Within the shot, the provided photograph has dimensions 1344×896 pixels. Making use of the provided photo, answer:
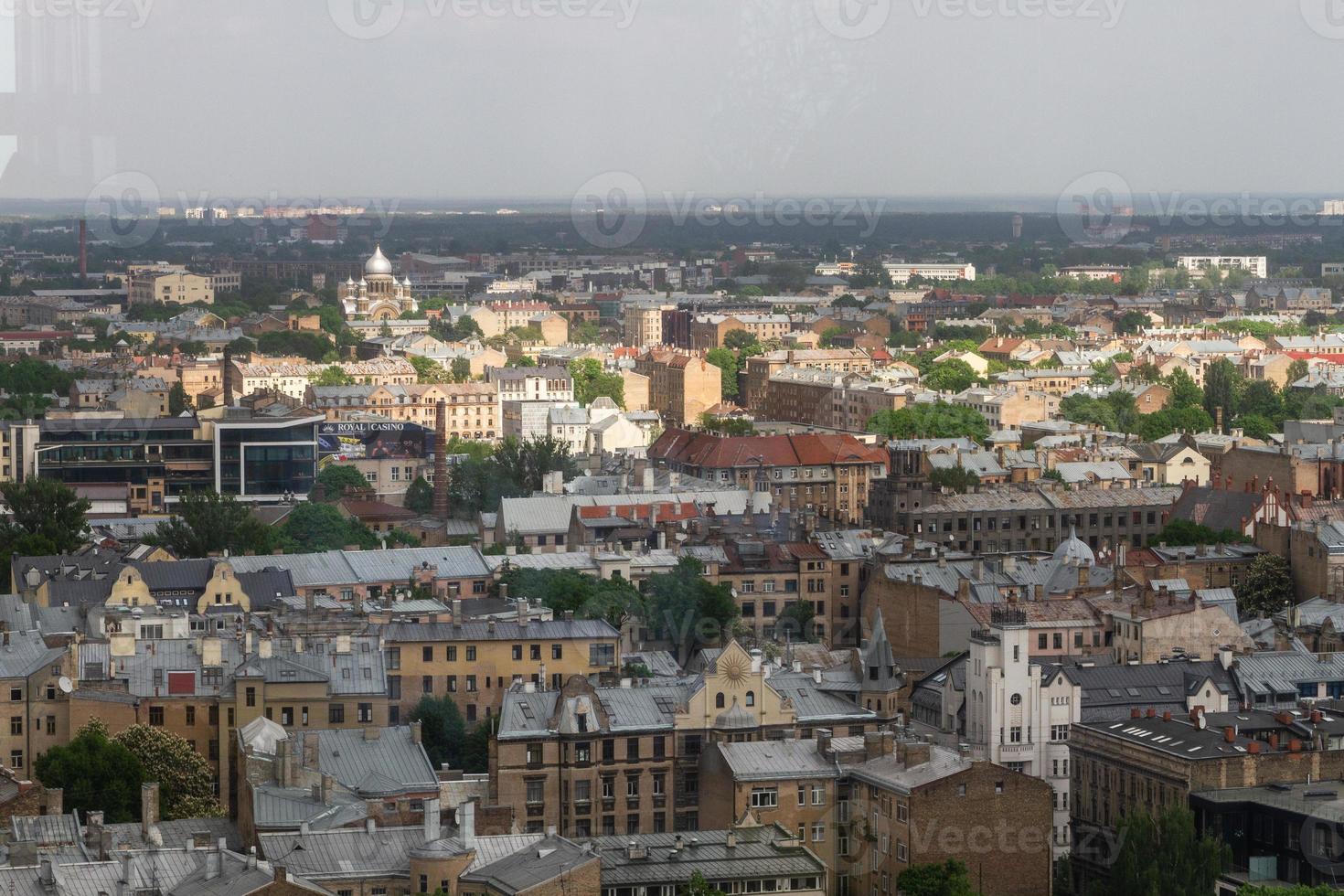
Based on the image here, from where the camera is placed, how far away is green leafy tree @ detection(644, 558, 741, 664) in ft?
95.8

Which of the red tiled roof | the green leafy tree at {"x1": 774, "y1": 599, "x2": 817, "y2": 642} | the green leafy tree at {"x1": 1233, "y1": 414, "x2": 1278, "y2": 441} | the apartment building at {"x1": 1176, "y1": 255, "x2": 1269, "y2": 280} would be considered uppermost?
the apartment building at {"x1": 1176, "y1": 255, "x2": 1269, "y2": 280}

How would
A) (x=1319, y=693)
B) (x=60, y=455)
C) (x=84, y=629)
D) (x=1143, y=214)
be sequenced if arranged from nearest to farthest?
(x=1319, y=693) → (x=84, y=629) → (x=60, y=455) → (x=1143, y=214)

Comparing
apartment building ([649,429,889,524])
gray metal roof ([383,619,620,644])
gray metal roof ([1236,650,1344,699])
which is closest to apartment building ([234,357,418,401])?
apartment building ([649,429,889,524])

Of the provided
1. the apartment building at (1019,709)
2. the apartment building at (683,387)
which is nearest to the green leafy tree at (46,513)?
the apartment building at (1019,709)

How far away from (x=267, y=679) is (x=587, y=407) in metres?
34.3

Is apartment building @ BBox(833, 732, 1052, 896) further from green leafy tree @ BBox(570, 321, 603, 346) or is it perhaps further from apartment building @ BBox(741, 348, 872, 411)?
green leafy tree @ BBox(570, 321, 603, 346)

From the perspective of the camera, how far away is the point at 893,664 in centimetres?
2411

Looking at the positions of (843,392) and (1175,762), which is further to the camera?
(843,392)

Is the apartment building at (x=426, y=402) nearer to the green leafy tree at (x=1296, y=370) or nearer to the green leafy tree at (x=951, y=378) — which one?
the green leafy tree at (x=951, y=378)

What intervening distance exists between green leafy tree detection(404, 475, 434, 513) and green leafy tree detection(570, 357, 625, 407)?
63.4 feet

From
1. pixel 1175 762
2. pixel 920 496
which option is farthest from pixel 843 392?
pixel 1175 762

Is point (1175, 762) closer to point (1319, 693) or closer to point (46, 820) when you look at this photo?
point (1319, 693)

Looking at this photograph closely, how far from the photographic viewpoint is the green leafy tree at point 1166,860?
1916cm

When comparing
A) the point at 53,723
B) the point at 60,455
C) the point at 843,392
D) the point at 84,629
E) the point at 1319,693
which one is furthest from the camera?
the point at 843,392
